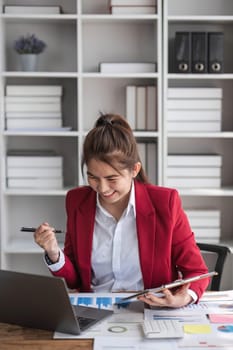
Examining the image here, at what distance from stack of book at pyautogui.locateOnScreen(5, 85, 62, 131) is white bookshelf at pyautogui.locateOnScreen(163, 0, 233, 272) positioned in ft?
2.10

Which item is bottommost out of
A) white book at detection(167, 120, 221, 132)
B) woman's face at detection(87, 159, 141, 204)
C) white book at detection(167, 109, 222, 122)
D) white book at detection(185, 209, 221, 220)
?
white book at detection(185, 209, 221, 220)

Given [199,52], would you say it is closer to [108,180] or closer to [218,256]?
[218,256]

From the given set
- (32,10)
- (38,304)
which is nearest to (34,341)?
(38,304)

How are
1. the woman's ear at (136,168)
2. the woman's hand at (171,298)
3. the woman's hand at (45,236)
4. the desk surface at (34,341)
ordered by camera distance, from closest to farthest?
the desk surface at (34,341) → the woman's hand at (171,298) → the woman's hand at (45,236) → the woman's ear at (136,168)

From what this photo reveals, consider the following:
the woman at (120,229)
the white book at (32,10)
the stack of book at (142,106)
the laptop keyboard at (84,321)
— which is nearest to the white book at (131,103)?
the stack of book at (142,106)

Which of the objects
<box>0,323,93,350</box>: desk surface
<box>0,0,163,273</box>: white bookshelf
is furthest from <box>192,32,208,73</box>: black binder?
<box>0,323,93,350</box>: desk surface

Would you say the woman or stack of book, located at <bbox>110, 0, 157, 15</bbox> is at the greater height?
stack of book, located at <bbox>110, 0, 157, 15</bbox>

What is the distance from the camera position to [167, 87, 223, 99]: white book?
346 cm

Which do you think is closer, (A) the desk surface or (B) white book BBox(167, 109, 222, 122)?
(A) the desk surface

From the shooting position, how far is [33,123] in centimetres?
350

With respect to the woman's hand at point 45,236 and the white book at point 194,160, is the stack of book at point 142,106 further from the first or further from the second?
the woman's hand at point 45,236

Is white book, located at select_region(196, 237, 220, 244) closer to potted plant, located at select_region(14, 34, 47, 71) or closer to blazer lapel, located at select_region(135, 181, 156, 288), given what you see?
potted plant, located at select_region(14, 34, 47, 71)

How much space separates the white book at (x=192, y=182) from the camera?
3527 millimetres

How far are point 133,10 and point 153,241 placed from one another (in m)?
1.82
